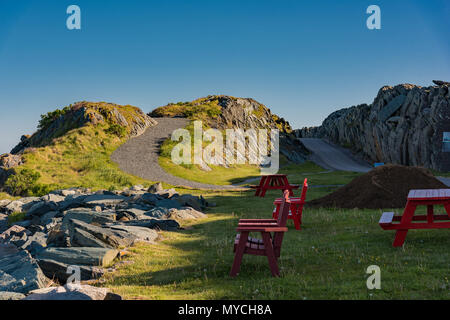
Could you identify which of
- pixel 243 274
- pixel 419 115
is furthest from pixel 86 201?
pixel 419 115

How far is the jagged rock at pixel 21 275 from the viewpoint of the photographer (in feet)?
22.4

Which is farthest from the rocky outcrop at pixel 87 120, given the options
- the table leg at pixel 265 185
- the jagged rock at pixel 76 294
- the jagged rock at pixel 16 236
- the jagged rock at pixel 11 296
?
the jagged rock at pixel 76 294

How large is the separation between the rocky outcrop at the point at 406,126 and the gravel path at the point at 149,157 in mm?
27358

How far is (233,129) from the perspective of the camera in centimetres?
6694

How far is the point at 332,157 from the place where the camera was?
7138 cm

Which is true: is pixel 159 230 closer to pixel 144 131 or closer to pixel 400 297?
pixel 400 297

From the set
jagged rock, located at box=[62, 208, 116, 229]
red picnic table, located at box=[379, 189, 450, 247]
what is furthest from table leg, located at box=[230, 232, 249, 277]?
jagged rock, located at box=[62, 208, 116, 229]

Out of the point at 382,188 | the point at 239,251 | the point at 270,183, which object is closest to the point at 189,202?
the point at 270,183

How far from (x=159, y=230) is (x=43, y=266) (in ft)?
17.3

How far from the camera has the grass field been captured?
583cm

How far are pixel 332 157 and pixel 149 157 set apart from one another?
40174 millimetres

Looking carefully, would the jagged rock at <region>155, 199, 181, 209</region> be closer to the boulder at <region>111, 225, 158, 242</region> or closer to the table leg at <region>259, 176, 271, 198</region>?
the boulder at <region>111, 225, 158, 242</region>

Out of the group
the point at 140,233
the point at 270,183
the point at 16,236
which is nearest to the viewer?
the point at 140,233

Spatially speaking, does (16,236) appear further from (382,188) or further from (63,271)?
(382,188)
